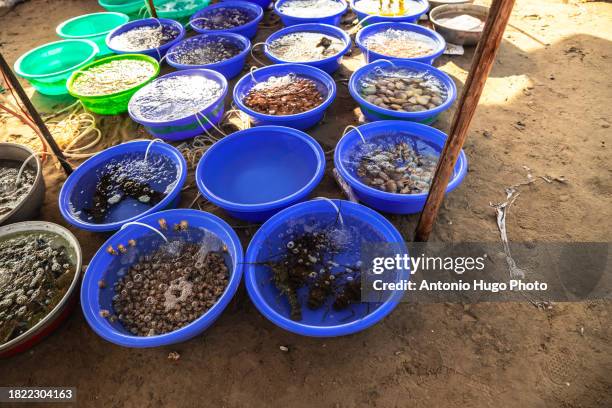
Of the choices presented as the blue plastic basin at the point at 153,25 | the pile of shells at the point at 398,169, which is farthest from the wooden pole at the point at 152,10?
the pile of shells at the point at 398,169

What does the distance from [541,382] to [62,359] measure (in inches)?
97.3

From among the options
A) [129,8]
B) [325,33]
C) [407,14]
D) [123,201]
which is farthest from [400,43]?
[129,8]

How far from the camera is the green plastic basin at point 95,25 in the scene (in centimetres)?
418

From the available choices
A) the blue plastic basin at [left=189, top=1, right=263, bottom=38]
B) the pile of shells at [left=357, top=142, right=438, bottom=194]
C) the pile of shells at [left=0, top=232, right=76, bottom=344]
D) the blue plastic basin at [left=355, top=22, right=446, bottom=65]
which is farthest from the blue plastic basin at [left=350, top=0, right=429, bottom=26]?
the pile of shells at [left=0, top=232, right=76, bottom=344]

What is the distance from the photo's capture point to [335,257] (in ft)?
6.84

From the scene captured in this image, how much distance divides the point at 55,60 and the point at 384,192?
4.13 metres

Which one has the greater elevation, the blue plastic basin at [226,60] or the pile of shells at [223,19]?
the pile of shells at [223,19]

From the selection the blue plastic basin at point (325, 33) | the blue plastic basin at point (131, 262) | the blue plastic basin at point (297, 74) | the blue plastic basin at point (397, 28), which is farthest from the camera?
the blue plastic basin at point (325, 33)

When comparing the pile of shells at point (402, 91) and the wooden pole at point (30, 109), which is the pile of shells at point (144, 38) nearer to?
the wooden pole at point (30, 109)

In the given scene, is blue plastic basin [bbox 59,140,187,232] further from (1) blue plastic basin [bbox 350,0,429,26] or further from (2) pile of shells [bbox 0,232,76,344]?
(1) blue plastic basin [bbox 350,0,429,26]

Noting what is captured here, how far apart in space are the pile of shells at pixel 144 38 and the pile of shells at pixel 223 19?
0.34 metres

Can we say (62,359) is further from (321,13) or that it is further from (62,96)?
(321,13)

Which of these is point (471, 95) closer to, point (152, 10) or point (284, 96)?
point (284, 96)

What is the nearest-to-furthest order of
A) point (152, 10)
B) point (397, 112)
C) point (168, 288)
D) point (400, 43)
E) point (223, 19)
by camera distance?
point (168, 288)
point (397, 112)
point (400, 43)
point (152, 10)
point (223, 19)
